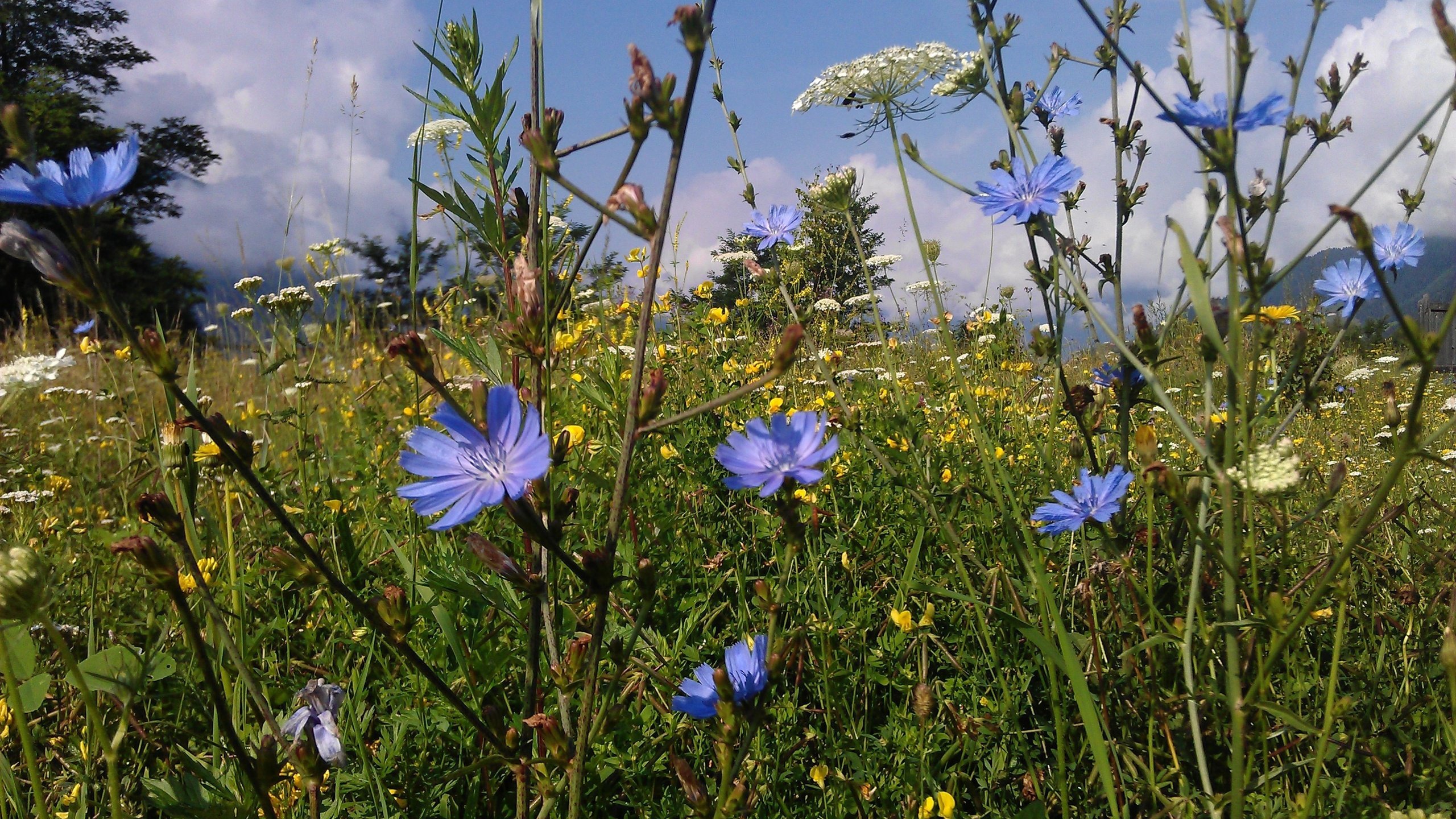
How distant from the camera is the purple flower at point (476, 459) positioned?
0.72 metres

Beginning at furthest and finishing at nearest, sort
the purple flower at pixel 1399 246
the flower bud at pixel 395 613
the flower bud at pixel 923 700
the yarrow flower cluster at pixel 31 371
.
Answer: the yarrow flower cluster at pixel 31 371 < the purple flower at pixel 1399 246 < the flower bud at pixel 923 700 < the flower bud at pixel 395 613

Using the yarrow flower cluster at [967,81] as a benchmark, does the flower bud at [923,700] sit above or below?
below

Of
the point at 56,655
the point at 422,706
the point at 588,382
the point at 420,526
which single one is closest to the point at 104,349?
the point at 56,655

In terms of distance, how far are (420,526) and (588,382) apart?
0.60m

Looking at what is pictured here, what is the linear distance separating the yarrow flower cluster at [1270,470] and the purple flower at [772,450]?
495 mm

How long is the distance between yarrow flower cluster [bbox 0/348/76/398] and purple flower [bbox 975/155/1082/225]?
2470 mm

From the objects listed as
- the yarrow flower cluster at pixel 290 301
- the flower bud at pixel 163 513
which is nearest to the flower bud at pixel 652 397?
the flower bud at pixel 163 513

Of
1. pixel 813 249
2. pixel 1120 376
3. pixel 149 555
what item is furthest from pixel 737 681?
pixel 813 249

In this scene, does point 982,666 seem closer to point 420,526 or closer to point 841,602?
point 841,602

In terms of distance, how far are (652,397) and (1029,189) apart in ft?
3.32

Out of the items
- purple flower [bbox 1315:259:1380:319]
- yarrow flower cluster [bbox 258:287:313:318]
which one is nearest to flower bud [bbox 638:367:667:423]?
purple flower [bbox 1315:259:1380:319]

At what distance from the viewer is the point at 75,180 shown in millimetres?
798

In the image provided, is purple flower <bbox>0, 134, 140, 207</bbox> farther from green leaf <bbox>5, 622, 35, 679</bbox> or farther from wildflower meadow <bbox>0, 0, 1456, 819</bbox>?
Answer: green leaf <bbox>5, 622, 35, 679</bbox>

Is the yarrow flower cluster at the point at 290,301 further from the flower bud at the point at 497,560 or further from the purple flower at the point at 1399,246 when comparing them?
the purple flower at the point at 1399,246
